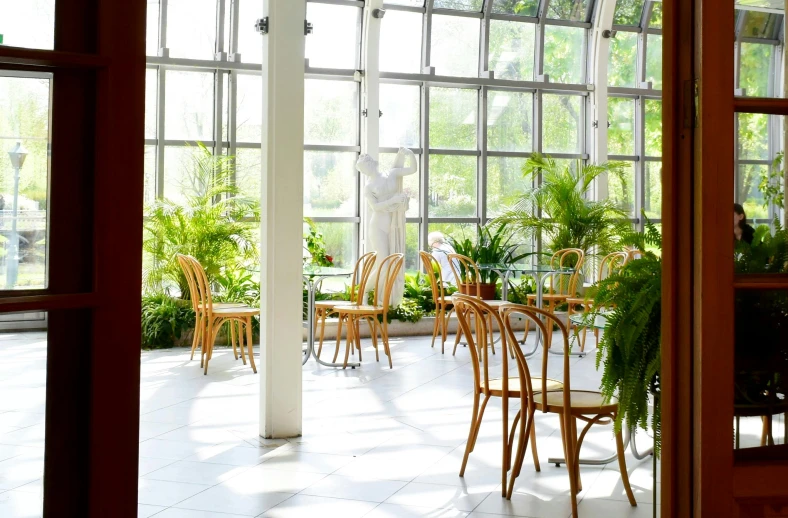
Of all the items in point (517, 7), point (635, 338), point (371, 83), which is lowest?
A: point (635, 338)

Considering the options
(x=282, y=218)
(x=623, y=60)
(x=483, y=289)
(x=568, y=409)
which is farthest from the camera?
(x=623, y=60)

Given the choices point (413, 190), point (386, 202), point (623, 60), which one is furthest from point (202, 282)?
point (623, 60)

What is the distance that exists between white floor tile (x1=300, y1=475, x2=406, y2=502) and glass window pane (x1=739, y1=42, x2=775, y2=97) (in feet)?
8.05

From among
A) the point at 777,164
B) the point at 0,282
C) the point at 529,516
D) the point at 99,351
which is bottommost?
the point at 529,516

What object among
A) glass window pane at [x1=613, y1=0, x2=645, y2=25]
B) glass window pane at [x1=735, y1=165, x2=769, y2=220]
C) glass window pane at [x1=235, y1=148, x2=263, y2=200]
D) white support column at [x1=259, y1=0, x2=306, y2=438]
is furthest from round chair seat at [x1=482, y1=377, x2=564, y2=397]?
glass window pane at [x1=613, y1=0, x2=645, y2=25]

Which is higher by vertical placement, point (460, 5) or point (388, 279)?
point (460, 5)

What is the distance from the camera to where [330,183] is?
9570 millimetres

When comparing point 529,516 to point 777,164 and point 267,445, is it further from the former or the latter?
point 777,164

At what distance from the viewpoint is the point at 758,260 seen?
1.87 m

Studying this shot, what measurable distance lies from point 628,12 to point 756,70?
9.73 meters

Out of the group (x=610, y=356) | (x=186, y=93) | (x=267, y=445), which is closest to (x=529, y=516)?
(x=610, y=356)

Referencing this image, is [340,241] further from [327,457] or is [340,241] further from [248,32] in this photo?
[327,457]

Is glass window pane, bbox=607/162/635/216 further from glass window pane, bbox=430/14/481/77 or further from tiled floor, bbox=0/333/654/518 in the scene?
tiled floor, bbox=0/333/654/518

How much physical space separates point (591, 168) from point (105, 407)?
29.7ft
